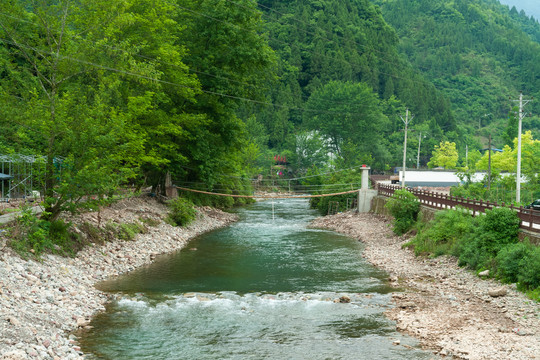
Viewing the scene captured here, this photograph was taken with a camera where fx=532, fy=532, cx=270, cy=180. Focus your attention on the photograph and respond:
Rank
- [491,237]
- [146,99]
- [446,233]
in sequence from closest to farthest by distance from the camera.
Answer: [491,237], [446,233], [146,99]

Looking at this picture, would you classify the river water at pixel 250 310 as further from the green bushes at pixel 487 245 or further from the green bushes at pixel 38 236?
the green bushes at pixel 487 245

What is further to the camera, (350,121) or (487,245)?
(350,121)

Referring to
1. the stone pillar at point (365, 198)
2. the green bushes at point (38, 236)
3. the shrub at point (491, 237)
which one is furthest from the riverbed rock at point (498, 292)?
the stone pillar at point (365, 198)

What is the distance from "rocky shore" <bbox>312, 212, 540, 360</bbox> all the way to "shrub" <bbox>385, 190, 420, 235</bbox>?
740cm

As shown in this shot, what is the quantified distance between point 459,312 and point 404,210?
1705 centimetres

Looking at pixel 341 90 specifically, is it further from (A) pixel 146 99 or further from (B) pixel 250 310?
(B) pixel 250 310

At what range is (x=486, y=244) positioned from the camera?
70.6 feet

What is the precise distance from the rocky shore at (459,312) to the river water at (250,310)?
728mm

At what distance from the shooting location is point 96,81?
2545cm

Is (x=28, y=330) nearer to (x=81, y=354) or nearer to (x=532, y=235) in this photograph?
(x=81, y=354)

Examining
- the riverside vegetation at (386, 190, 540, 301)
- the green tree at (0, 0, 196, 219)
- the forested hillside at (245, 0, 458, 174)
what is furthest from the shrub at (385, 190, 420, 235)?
the forested hillside at (245, 0, 458, 174)

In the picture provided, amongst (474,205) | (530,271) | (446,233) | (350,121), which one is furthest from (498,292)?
(350,121)

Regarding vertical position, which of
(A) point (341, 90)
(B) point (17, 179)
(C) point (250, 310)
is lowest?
(C) point (250, 310)

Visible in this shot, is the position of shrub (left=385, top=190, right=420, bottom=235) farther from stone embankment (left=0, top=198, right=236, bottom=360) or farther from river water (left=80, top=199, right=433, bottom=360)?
stone embankment (left=0, top=198, right=236, bottom=360)
